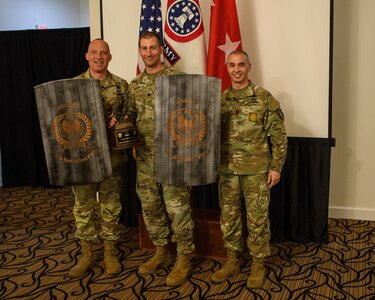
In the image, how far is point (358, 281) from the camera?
228 cm

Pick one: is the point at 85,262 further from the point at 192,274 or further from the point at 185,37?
the point at 185,37

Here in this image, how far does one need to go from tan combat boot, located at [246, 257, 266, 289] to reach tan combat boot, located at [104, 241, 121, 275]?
2.70 feet

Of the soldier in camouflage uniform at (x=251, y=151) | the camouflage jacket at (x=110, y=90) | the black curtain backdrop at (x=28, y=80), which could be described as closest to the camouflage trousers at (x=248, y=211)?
the soldier in camouflage uniform at (x=251, y=151)

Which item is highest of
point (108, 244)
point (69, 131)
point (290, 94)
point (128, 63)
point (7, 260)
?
point (128, 63)

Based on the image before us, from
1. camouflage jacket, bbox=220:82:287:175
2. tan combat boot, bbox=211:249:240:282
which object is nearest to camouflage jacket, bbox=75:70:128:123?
camouflage jacket, bbox=220:82:287:175

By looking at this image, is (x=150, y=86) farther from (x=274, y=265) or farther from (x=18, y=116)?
(x=18, y=116)

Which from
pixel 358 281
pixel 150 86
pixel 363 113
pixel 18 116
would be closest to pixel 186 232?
pixel 150 86

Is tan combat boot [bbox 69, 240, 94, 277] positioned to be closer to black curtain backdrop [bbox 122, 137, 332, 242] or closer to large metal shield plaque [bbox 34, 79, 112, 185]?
large metal shield plaque [bbox 34, 79, 112, 185]

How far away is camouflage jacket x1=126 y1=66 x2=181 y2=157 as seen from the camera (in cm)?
230

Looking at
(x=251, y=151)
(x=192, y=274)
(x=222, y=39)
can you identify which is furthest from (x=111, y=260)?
(x=222, y=39)

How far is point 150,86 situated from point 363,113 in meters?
1.96

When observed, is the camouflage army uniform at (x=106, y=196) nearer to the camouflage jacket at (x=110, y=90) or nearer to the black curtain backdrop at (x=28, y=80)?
the camouflage jacket at (x=110, y=90)

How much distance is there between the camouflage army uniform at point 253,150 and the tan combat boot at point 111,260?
818mm

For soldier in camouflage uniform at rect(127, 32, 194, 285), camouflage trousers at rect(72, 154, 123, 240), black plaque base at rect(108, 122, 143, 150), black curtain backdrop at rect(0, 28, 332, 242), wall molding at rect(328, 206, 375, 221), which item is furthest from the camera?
black curtain backdrop at rect(0, 28, 332, 242)
